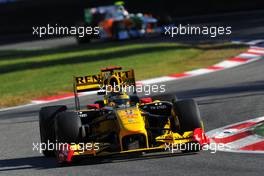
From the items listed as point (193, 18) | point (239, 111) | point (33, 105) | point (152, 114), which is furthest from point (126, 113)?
point (193, 18)

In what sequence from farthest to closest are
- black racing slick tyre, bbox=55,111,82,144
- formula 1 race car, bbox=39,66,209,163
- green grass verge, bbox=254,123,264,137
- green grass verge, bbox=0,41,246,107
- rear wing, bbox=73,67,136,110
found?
green grass verge, bbox=0,41,246,107
rear wing, bbox=73,67,136,110
green grass verge, bbox=254,123,264,137
black racing slick tyre, bbox=55,111,82,144
formula 1 race car, bbox=39,66,209,163

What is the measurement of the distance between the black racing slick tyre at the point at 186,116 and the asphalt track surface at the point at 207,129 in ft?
1.80

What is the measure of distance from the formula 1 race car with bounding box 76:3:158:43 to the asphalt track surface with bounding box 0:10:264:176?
10689 millimetres

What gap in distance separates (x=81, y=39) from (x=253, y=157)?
77.8 ft

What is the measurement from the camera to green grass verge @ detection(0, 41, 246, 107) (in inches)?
847

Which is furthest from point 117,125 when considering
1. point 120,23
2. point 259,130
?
point 120,23

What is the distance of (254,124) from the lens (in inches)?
474

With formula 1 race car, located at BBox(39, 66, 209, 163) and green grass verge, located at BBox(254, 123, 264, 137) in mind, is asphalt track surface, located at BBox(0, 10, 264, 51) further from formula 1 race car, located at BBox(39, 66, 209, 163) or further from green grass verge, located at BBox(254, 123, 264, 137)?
formula 1 race car, located at BBox(39, 66, 209, 163)

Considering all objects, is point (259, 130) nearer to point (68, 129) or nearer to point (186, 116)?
point (186, 116)

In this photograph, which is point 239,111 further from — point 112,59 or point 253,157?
point 112,59

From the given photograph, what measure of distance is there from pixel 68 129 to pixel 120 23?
21.2m

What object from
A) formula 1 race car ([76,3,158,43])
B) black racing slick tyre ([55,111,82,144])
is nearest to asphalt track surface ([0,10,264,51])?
formula 1 race car ([76,3,158,43])

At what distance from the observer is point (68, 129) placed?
1094cm

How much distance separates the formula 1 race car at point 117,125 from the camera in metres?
10.5
